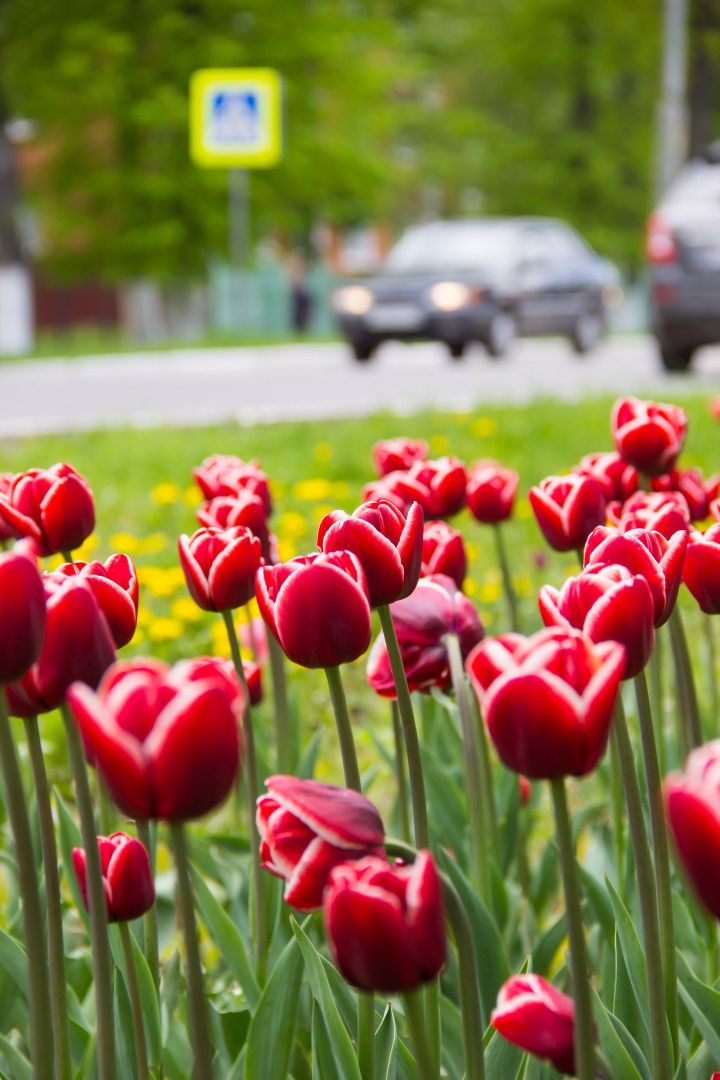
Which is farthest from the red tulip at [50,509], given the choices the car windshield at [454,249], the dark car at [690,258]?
the car windshield at [454,249]

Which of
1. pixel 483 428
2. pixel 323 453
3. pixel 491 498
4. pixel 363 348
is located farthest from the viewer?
pixel 363 348

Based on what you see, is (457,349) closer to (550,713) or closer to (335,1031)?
(335,1031)

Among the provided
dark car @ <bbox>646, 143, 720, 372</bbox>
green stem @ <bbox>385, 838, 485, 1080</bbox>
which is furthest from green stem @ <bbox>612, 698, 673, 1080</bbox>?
dark car @ <bbox>646, 143, 720, 372</bbox>

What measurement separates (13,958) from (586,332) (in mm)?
16796

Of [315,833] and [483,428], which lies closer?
[315,833]

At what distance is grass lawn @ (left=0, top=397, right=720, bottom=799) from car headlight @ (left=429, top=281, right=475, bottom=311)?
6.60 meters

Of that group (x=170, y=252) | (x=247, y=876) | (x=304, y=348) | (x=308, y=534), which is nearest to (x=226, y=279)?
(x=170, y=252)

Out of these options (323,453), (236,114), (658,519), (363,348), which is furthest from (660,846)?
(236,114)

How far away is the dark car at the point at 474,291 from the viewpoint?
14.6m

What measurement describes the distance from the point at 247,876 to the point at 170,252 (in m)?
19.6

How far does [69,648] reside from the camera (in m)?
Answer: 0.98

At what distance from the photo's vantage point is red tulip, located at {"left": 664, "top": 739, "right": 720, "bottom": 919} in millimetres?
733

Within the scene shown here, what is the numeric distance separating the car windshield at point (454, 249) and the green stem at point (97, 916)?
14.1 meters

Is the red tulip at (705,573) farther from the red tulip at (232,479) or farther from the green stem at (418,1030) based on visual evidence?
the red tulip at (232,479)
